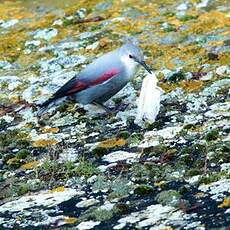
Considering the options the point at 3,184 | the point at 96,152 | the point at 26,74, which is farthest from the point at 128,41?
the point at 3,184

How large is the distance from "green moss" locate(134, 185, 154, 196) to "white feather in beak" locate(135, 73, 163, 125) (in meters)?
1.32

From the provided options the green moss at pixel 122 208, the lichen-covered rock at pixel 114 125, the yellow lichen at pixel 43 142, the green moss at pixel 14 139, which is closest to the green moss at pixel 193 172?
the lichen-covered rock at pixel 114 125

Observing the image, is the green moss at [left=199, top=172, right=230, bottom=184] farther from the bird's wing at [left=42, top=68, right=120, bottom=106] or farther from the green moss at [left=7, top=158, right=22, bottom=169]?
the bird's wing at [left=42, top=68, right=120, bottom=106]

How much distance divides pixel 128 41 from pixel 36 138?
181 cm

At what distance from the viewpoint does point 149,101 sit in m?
6.04

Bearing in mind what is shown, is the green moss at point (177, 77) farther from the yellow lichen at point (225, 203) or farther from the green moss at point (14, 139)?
the yellow lichen at point (225, 203)

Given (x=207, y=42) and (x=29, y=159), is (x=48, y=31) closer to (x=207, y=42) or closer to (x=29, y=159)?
(x=207, y=42)

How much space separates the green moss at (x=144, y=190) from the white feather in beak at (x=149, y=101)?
52.0 inches

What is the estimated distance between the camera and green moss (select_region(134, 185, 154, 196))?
4535 mm

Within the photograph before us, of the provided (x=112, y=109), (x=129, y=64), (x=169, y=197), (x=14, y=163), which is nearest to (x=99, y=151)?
(x=14, y=163)

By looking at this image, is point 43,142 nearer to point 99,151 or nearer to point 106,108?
point 99,151

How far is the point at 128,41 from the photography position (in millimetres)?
7391

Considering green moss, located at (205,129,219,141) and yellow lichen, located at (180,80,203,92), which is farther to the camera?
yellow lichen, located at (180,80,203,92)

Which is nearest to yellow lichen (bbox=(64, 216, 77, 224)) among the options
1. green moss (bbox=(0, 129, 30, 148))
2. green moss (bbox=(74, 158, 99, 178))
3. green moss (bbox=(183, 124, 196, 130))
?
green moss (bbox=(74, 158, 99, 178))
